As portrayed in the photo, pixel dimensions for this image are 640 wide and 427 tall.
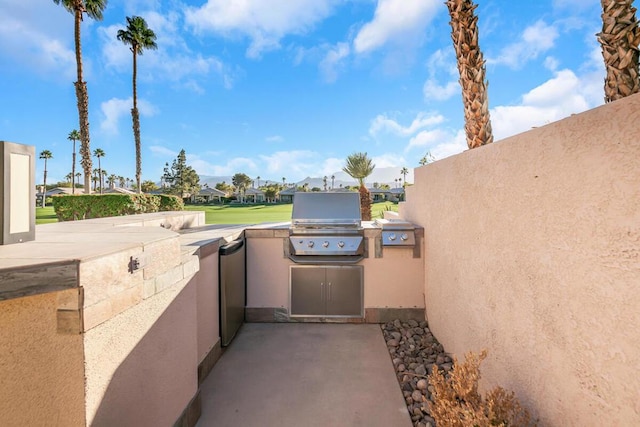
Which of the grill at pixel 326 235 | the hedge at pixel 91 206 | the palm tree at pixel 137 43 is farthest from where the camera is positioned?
the palm tree at pixel 137 43

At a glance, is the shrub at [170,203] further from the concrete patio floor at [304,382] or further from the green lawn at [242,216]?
the concrete patio floor at [304,382]

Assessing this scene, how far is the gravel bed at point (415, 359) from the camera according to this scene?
2822 mm

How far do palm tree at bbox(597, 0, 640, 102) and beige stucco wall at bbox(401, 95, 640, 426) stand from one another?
3.52ft

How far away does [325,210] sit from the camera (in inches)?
187

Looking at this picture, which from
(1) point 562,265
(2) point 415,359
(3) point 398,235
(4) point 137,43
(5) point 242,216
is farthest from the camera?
(5) point 242,216

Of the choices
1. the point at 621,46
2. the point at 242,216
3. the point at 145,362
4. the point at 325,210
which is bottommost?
the point at 145,362

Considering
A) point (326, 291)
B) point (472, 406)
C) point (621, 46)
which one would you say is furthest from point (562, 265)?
point (326, 291)

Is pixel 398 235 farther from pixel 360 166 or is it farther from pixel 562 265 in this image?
pixel 360 166

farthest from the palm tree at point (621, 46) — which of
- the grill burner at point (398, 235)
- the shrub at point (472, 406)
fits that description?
the grill burner at point (398, 235)

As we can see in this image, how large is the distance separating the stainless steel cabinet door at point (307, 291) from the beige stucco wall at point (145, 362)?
2158 millimetres

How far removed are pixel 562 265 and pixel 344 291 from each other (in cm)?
324

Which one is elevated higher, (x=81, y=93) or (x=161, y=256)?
(x=81, y=93)

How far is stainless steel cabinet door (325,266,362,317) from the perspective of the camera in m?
4.60

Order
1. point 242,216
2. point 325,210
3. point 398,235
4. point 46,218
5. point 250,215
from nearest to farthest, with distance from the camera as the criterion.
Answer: point 398,235 < point 325,210 < point 46,218 < point 242,216 < point 250,215
